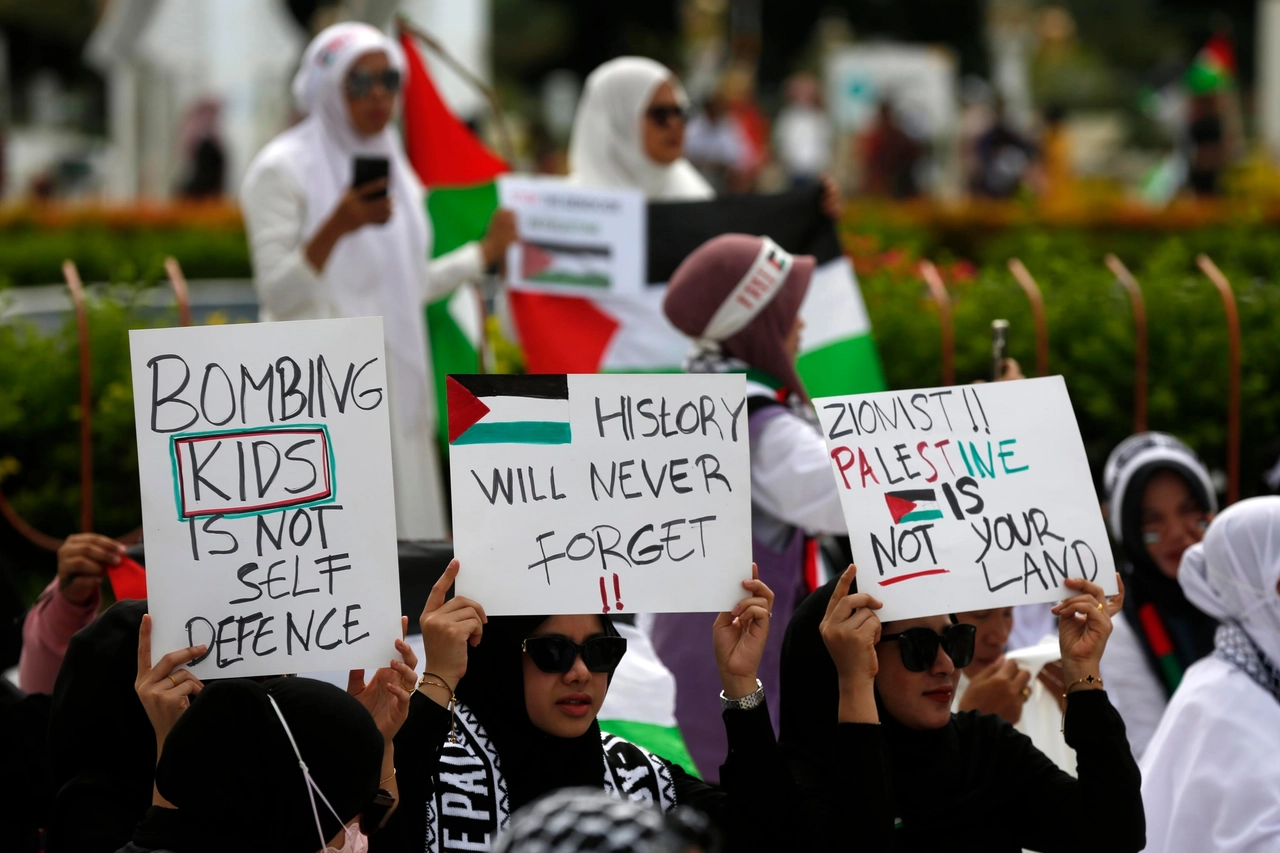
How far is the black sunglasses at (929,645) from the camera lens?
3.08 meters

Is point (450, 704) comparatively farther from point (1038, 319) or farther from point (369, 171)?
point (1038, 319)

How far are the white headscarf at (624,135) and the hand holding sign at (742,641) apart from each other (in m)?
3.59

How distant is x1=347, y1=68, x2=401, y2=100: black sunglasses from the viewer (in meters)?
5.69

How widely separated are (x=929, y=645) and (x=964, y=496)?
311 millimetres

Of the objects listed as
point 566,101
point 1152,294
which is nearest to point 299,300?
point 1152,294

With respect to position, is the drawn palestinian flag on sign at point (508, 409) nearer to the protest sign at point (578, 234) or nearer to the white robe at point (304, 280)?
the white robe at point (304, 280)

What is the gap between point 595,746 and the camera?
3084 mm

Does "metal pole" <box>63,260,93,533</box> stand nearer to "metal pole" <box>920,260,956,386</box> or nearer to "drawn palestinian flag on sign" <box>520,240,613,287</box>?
"drawn palestinian flag on sign" <box>520,240,613,287</box>

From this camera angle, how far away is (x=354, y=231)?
546 centimetres

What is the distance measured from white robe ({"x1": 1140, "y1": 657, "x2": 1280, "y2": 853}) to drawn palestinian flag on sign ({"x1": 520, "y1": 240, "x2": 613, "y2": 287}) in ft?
10.4

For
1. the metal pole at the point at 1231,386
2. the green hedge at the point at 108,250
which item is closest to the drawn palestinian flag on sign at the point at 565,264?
the metal pole at the point at 1231,386

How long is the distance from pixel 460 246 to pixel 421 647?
341 cm

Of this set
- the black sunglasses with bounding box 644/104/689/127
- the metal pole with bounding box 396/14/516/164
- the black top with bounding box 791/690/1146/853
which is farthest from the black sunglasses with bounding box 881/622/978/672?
the metal pole with bounding box 396/14/516/164

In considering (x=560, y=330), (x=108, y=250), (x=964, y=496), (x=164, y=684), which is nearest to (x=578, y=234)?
(x=560, y=330)
